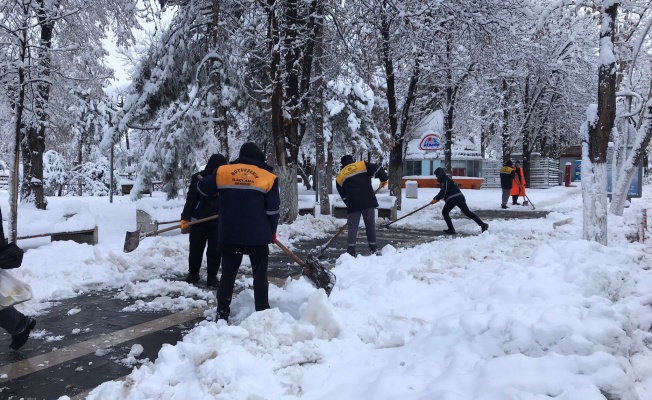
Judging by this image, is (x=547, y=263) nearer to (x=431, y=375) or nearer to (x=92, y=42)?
(x=431, y=375)

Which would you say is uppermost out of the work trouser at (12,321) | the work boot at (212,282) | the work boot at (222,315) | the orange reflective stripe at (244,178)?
the orange reflective stripe at (244,178)

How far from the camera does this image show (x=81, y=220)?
1037 cm

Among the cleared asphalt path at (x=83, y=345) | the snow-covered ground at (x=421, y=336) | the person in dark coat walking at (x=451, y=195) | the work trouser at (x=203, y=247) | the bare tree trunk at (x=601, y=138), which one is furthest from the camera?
the person in dark coat walking at (x=451, y=195)

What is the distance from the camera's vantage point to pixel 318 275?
6070mm

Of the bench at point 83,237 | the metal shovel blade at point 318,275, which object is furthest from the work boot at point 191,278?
the bench at point 83,237

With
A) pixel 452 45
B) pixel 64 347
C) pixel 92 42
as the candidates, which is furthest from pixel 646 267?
pixel 92 42

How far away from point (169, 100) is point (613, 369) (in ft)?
47.7

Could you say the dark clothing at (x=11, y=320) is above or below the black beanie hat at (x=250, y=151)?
below

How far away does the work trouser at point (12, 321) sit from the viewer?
4.38m

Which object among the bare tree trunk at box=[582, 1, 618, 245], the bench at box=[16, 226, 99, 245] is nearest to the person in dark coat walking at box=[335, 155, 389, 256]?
the bare tree trunk at box=[582, 1, 618, 245]

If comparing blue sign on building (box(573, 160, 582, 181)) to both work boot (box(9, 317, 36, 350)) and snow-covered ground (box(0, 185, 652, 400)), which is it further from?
A: work boot (box(9, 317, 36, 350))

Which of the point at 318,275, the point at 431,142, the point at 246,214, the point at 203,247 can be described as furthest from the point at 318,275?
the point at 431,142

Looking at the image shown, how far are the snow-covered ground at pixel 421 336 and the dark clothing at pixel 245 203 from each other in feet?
2.65

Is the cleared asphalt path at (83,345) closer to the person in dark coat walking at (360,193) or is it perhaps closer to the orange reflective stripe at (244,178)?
the orange reflective stripe at (244,178)
